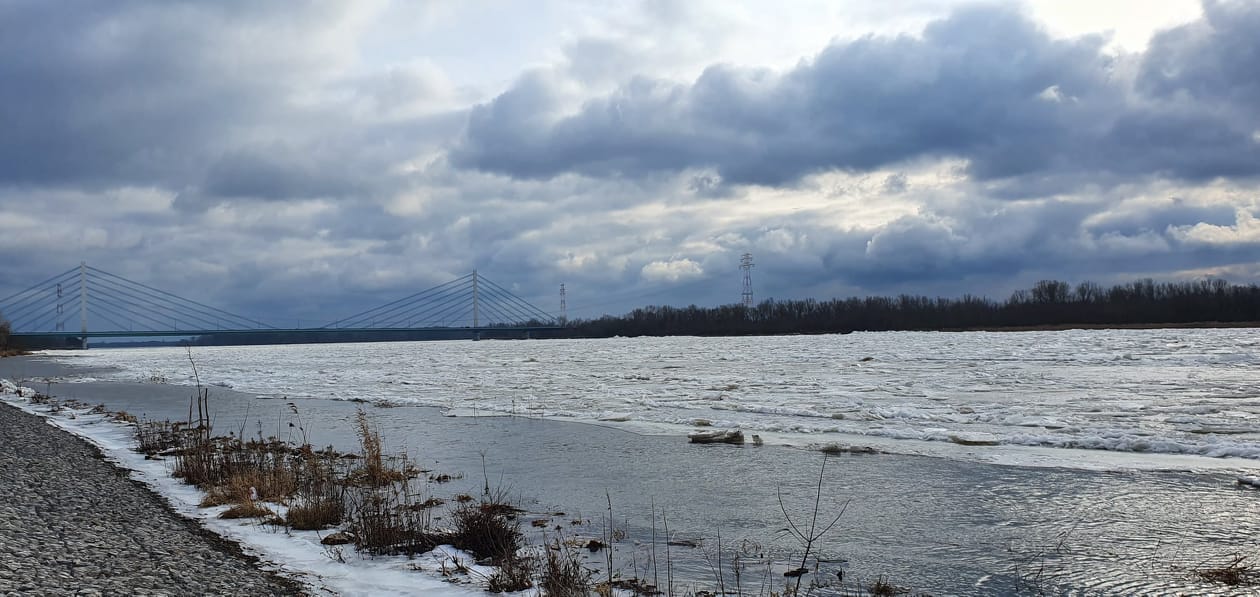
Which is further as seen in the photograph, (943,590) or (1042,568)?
(1042,568)

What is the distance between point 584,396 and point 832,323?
106m

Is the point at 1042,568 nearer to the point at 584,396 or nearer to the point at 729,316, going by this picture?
the point at 584,396

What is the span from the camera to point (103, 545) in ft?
22.2

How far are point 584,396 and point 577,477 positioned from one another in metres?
12.9

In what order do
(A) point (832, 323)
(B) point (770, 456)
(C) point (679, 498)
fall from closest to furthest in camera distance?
(C) point (679, 498) → (B) point (770, 456) → (A) point (832, 323)

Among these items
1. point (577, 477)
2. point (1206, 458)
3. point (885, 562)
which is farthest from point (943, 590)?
point (1206, 458)

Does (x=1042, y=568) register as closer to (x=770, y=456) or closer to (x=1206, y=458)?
(x=770, y=456)

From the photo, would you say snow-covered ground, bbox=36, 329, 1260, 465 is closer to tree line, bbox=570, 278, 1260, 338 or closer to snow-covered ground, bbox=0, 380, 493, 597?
snow-covered ground, bbox=0, 380, 493, 597

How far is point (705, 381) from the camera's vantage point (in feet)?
97.5

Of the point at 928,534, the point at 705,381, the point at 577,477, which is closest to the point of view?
the point at 928,534

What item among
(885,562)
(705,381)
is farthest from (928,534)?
(705,381)

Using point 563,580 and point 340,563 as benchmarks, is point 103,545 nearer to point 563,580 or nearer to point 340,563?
point 340,563

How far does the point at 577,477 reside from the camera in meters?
11.7

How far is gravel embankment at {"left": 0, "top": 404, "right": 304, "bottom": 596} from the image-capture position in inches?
224
